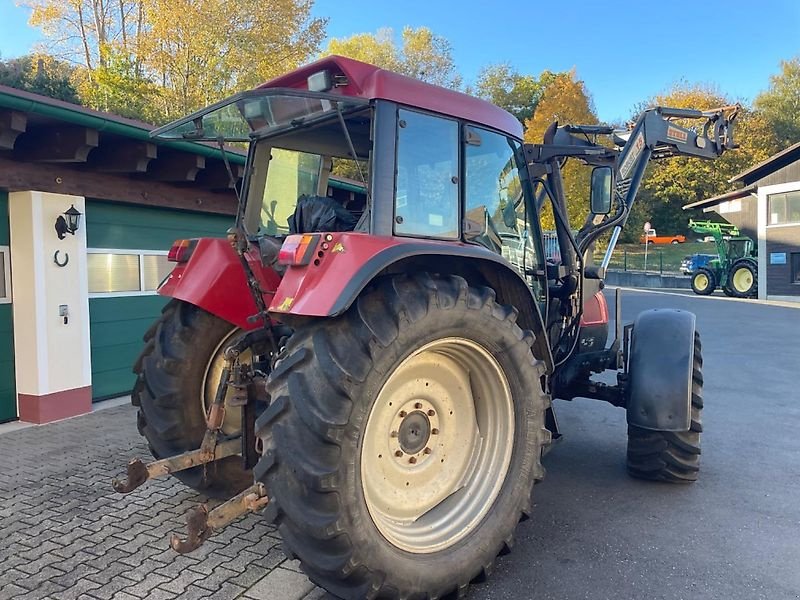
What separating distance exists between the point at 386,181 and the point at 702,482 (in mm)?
3158

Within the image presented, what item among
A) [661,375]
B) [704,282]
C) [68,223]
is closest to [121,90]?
[68,223]

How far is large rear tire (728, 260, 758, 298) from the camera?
2267 centimetres

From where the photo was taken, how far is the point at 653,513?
371 centimetres

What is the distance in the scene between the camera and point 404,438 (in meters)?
2.89

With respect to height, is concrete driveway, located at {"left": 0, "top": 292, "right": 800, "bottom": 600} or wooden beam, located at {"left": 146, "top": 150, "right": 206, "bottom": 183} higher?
wooden beam, located at {"left": 146, "top": 150, "right": 206, "bottom": 183}

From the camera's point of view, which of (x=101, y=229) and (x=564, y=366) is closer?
(x=564, y=366)

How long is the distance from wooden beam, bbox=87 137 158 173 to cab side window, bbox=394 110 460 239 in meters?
4.27

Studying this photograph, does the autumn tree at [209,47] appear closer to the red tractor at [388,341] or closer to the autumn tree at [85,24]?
the autumn tree at [85,24]

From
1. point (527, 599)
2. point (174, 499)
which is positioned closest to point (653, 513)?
point (527, 599)

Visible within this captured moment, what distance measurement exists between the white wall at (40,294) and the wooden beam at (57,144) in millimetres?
386

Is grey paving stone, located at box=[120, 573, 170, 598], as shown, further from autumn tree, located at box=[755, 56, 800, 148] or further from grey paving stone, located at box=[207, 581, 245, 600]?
autumn tree, located at box=[755, 56, 800, 148]

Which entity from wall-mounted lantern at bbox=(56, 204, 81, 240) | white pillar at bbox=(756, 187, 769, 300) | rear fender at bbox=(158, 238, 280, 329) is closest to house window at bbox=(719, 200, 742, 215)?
white pillar at bbox=(756, 187, 769, 300)

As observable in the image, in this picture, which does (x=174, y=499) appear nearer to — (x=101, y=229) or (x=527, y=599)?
(x=527, y=599)

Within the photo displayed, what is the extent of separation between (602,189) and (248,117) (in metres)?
2.22
